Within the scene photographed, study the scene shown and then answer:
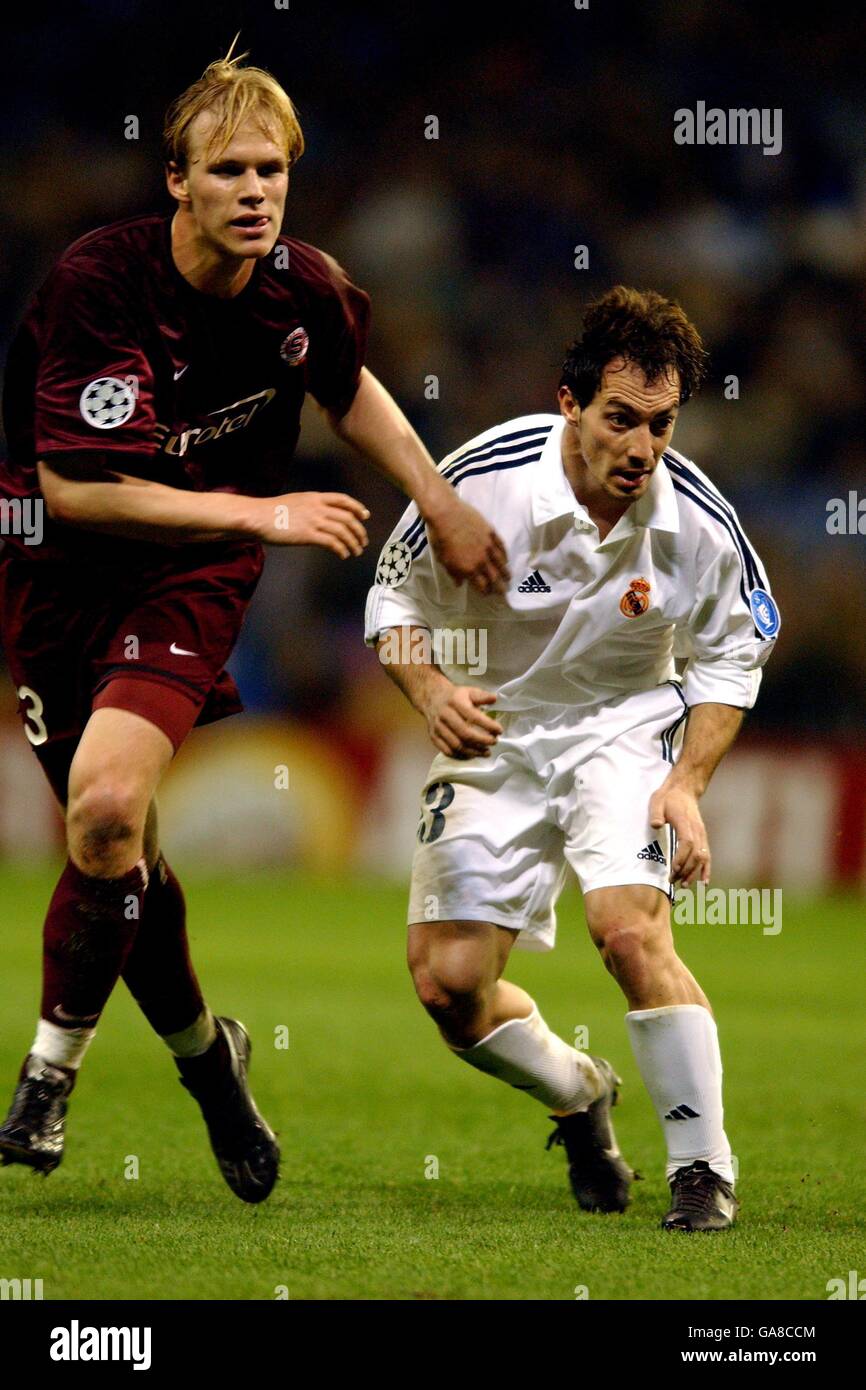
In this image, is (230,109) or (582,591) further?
(582,591)

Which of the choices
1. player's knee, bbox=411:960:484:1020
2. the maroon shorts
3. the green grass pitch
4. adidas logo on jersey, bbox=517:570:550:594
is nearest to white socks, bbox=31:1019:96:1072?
the green grass pitch

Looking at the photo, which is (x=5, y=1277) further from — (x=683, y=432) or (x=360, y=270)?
(x=360, y=270)

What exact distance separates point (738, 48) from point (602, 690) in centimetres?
1227

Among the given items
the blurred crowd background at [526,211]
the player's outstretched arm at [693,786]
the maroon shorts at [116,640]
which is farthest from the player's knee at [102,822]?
the blurred crowd background at [526,211]

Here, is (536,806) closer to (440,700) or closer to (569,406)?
(440,700)

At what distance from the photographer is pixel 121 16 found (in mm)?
15500

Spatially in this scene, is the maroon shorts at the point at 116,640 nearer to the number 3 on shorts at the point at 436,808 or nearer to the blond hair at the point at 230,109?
the number 3 on shorts at the point at 436,808

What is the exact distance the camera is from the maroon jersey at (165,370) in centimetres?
384

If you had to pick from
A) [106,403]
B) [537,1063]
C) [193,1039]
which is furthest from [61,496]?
[537,1063]

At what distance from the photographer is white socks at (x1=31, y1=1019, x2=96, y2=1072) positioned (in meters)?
4.00

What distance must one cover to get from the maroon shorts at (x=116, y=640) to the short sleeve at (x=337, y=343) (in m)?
0.39

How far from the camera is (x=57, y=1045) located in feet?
13.2

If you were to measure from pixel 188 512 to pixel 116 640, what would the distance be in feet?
1.40

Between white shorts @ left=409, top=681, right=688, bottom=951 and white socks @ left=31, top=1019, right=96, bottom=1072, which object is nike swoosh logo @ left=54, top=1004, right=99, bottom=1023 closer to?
white socks @ left=31, top=1019, right=96, bottom=1072
